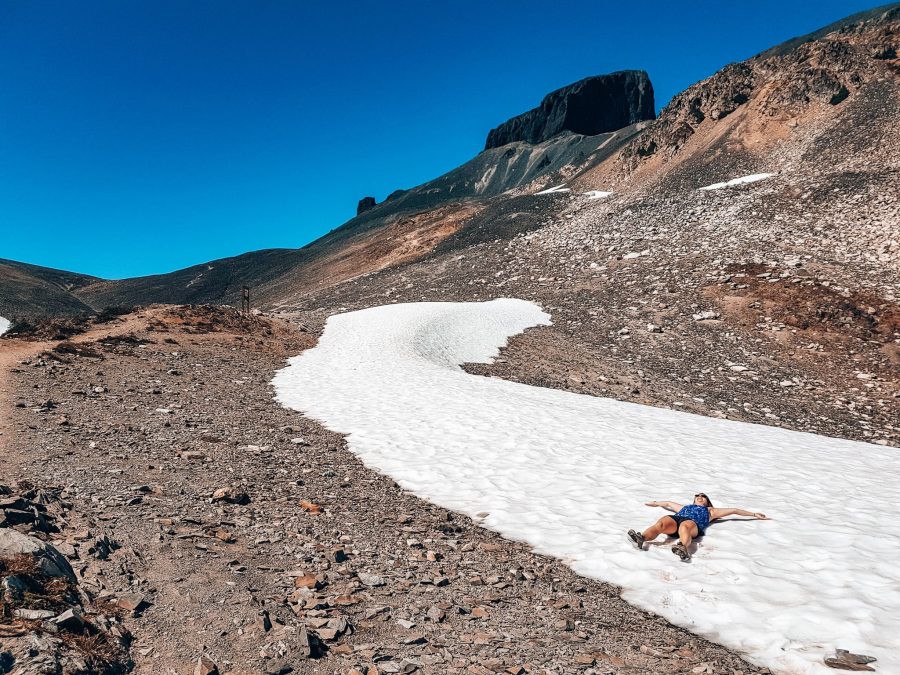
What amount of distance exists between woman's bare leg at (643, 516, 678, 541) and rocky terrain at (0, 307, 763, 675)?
126 centimetres

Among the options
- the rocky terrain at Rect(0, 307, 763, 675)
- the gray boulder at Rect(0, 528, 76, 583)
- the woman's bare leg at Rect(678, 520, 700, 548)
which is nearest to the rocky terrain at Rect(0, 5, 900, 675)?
the rocky terrain at Rect(0, 307, 763, 675)

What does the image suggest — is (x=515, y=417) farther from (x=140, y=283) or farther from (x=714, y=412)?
(x=140, y=283)

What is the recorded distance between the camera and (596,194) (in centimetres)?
5456

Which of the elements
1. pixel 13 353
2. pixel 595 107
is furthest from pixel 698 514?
pixel 595 107

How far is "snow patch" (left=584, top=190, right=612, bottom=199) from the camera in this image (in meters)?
53.2

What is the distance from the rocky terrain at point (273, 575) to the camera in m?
3.99

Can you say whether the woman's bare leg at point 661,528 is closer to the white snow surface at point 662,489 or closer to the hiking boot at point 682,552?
the white snow surface at point 662,489

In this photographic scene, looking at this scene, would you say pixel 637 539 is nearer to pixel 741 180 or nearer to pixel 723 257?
pixel 723 257

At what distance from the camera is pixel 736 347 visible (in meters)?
21.8

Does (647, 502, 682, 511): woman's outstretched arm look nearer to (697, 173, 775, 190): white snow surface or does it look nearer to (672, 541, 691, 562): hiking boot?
(672, 541, 691, 562): hiking boot

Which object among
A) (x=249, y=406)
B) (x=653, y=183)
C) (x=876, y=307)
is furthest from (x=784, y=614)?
(x=653, y=183)

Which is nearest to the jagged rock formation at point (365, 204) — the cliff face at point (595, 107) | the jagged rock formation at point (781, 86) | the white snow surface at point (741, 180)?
the cliff face at point (595, 107)

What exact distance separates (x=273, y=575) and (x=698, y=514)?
543cm

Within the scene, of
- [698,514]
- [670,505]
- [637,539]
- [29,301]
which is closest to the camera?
[637,539]
